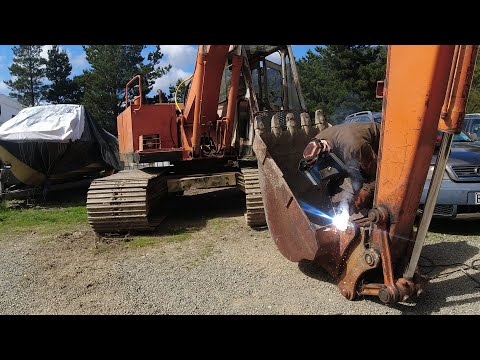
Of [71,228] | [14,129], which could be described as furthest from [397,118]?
[14,129]

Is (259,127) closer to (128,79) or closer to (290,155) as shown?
(290,155)

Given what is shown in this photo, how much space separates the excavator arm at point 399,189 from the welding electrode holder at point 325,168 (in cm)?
A: 29

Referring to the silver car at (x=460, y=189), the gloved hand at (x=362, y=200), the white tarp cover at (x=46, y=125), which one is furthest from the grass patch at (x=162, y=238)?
the white tarp cover at (x=46, y=125)

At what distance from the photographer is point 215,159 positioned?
293 inches

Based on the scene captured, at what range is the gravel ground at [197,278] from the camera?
11.6ft

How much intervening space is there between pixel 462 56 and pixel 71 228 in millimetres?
6425

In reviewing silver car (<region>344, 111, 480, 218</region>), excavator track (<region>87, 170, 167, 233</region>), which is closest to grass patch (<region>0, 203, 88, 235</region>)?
excavator track (<region>87, 170, 167, 233</region>)

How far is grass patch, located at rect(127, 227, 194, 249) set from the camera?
5.82 metres

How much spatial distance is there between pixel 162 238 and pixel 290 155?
214 cm

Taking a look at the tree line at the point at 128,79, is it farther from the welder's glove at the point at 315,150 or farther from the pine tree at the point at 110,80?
the welder's glove at the point at 315,150

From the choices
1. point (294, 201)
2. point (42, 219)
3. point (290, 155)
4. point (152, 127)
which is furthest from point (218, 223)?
point (42, 219)

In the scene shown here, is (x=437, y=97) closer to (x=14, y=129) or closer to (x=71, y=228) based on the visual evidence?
(x=71, y=228)

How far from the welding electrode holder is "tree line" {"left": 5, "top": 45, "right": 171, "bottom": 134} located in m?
19.3

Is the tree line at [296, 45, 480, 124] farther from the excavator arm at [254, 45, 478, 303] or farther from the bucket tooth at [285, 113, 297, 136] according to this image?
the excavator arm at [254, 45, 478, 303]
